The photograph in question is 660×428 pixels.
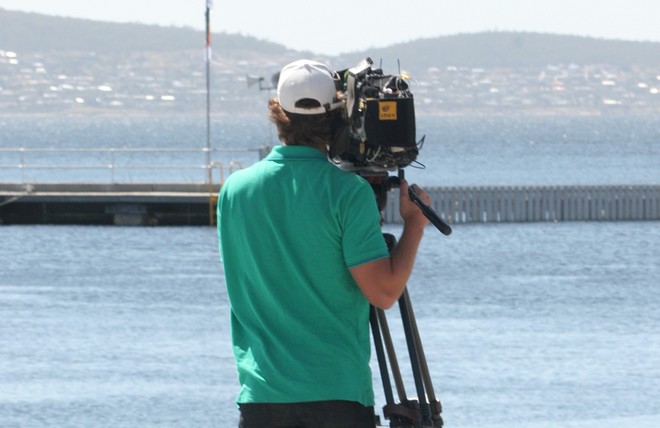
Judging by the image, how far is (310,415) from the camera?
13.5 ft

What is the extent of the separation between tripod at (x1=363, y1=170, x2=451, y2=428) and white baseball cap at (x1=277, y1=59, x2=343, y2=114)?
323mm

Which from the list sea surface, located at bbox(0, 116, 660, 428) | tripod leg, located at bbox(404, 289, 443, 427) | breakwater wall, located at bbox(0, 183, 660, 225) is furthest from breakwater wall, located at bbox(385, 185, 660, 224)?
tripod leg, located at bbox(404, 289, 443, 427)

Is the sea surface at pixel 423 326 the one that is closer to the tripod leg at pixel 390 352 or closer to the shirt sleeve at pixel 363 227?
the tripod leg at pixel 390 352

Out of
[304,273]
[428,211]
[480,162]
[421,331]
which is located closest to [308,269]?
[304,273]

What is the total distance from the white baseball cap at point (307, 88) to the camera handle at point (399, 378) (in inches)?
18.2

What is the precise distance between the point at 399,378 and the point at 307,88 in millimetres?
1025

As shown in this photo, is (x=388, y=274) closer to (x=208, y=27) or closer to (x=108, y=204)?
(x=108, y=204)

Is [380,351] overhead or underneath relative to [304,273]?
underneath

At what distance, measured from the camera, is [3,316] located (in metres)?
20.4

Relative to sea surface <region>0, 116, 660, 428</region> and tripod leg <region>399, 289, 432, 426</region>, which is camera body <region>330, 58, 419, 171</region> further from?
sea surface <region>0, 116, 660, 428</region>

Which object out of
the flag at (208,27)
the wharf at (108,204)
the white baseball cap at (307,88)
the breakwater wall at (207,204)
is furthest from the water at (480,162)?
the white baseball cap at (307,88)

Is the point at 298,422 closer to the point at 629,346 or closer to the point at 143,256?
the point at 629,346

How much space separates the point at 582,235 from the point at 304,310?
33.1 meters

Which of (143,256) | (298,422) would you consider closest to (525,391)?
(298,422)
